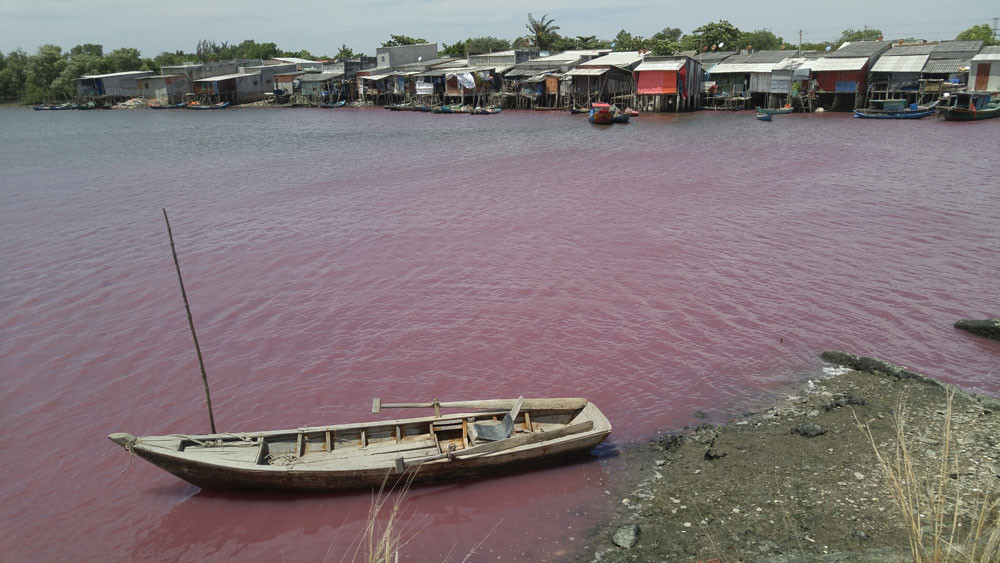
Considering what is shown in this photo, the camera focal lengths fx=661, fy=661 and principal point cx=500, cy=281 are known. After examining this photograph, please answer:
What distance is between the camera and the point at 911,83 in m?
43.1

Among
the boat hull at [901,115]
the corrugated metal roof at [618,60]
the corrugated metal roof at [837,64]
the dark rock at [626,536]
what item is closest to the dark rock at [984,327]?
the dark rock at [626,536]

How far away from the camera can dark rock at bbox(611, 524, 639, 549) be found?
7.01m

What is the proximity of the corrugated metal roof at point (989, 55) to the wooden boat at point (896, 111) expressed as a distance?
3568mm

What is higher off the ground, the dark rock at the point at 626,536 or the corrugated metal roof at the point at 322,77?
the corrugated metal roof at the point at 322,77

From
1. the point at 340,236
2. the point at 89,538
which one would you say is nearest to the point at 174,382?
the point at 89,538

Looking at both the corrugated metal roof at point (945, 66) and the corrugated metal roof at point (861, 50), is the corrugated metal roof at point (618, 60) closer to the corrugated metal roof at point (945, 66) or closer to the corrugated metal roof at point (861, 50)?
the corrugated metal roof at point (861, 50)

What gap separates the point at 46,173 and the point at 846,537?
3650 cm

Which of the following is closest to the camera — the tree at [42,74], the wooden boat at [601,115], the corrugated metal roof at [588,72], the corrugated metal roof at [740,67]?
the wooden boat at [601,115]

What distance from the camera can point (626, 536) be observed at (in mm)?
7121

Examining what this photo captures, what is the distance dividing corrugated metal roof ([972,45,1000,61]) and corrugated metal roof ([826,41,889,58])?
247 inches

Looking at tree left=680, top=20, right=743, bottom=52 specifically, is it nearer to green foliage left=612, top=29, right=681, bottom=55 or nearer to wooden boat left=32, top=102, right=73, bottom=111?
green foliage left=612, top=29, right=681, bottom=55

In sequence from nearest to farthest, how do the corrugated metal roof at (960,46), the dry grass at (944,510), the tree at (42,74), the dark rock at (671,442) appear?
1. the dry grass at (944,510)
2. the dark rock at (671,442)
3. the corrugated metal roof at (960,46)
4. the tree at (42,74)

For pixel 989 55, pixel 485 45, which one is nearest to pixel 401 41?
pixel 485 45

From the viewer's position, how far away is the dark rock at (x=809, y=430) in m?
8.58
